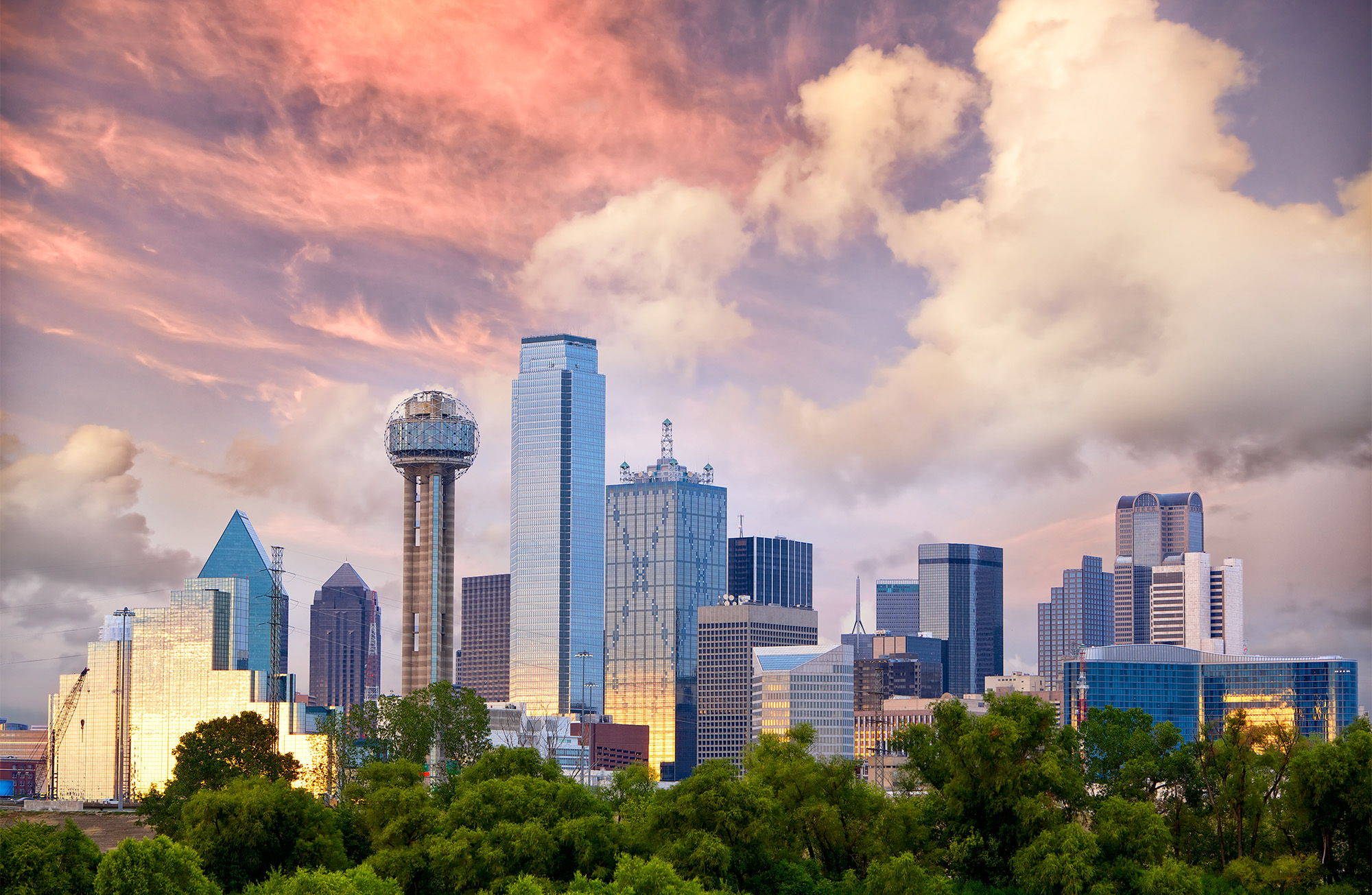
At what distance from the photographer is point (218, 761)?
395ft

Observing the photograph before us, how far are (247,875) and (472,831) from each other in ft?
42.5

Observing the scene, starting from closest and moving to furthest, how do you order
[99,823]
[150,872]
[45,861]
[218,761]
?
[150,872] < [45,861] < [218,761] < [99,823]

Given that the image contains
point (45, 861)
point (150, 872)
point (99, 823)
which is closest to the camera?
point (150, 872)

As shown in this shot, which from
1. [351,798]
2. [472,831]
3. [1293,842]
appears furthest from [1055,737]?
[351,798]

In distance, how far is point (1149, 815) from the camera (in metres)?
81.6

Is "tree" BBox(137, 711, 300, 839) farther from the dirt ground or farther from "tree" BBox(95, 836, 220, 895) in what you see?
"tree" BBox(95, 836, 220, 895)

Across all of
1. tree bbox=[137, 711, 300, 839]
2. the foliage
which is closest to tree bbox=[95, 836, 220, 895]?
the foliage

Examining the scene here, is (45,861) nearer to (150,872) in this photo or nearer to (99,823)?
(150,872)

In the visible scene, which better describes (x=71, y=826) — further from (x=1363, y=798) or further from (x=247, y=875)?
(x=1363, y=798)

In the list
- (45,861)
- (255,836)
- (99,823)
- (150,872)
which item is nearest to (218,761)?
(99,823)

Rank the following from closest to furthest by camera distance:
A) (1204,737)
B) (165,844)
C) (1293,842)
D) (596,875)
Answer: (165,844)
(596,875)
(1293,842)
(1204,737)

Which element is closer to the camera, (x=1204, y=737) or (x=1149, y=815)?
(x=1149, y=815)

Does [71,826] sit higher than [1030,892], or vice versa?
[71,826]

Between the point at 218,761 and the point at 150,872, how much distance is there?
5717cm
